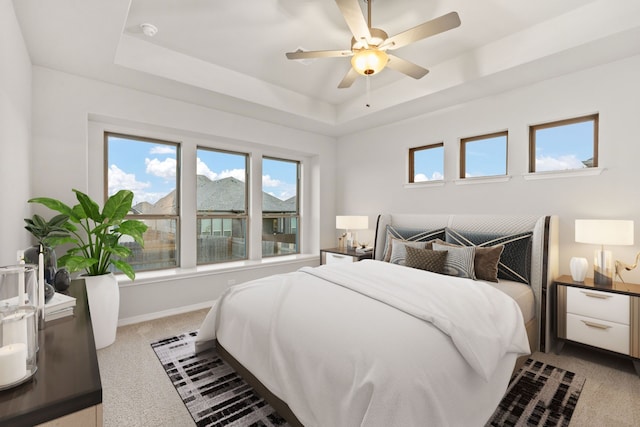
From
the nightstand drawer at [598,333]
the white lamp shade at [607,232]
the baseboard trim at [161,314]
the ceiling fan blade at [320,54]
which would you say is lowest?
the baseboard trim at [161,314]

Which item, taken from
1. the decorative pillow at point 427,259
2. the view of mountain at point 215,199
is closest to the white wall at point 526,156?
the decorative pillow at point 427,259

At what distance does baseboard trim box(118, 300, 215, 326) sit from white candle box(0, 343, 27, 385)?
2.99m

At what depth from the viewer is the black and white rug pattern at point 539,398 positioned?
1.93 metres

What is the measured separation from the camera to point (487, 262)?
2.97 meters

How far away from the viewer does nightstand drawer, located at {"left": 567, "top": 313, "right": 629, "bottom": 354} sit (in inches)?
98.0

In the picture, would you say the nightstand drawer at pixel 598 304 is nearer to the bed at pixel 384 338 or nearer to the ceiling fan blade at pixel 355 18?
the bed at pixel 384 338

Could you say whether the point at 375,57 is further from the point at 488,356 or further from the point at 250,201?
the point at 250,201

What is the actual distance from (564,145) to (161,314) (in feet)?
15.9

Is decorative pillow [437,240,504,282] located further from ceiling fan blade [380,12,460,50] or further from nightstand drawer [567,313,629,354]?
ceiling fan blade [380,12,460,50]

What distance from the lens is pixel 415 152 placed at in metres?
4.58

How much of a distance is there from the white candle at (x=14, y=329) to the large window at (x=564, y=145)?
4.14m

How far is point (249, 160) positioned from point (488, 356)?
13.5ft

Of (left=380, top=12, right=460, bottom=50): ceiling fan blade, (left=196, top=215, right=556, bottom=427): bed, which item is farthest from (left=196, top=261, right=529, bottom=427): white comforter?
(left=380, top=12, right=460, bottom=50): ceiling fan blade

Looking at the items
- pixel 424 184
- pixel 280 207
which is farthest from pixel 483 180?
pixel 280 207
